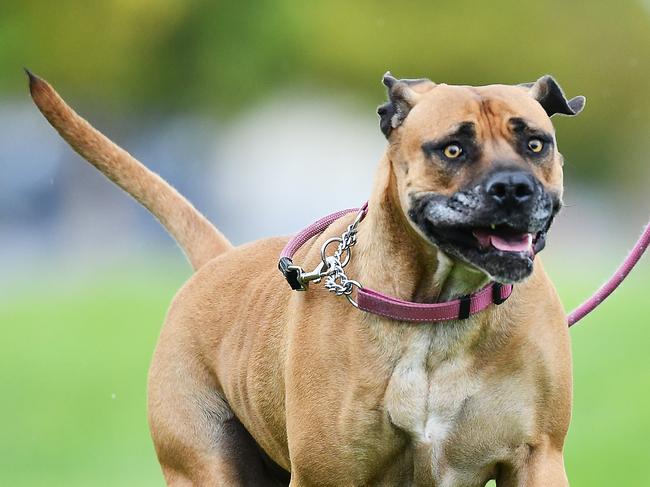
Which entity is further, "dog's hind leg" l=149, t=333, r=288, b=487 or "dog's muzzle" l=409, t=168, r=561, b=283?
"dog's hind leg" l=149, t=333, r=288, b=487

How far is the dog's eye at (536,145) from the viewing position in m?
4.28

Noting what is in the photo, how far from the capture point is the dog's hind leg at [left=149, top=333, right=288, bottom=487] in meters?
5.56

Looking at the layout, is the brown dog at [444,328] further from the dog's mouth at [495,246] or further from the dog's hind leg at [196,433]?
the dog's hind leg at [196,433]

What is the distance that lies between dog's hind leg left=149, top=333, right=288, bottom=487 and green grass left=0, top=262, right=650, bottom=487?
2.60m

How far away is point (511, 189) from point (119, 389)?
7905mm

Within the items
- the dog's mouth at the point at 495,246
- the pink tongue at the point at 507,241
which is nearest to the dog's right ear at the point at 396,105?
the dog's mouth at the point at 495,246

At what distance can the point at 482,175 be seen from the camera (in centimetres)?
416

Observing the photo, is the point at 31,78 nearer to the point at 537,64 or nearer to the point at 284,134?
the point at 284,134

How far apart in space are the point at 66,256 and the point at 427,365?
22740 millimetres

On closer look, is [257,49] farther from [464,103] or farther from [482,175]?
[482,175]

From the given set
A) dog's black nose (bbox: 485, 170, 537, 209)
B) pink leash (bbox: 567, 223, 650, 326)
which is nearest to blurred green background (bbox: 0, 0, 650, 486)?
pink leash (bbox: 567, 223, 650, 326)

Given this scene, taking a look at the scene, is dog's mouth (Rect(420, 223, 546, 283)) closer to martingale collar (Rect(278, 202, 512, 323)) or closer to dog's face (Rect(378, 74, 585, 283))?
dog's face (Rect(378, 74, 585, 283))

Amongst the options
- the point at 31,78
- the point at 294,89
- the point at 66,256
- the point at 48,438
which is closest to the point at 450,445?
the point at 31,78

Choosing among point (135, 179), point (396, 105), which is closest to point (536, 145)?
point (396, 105)
